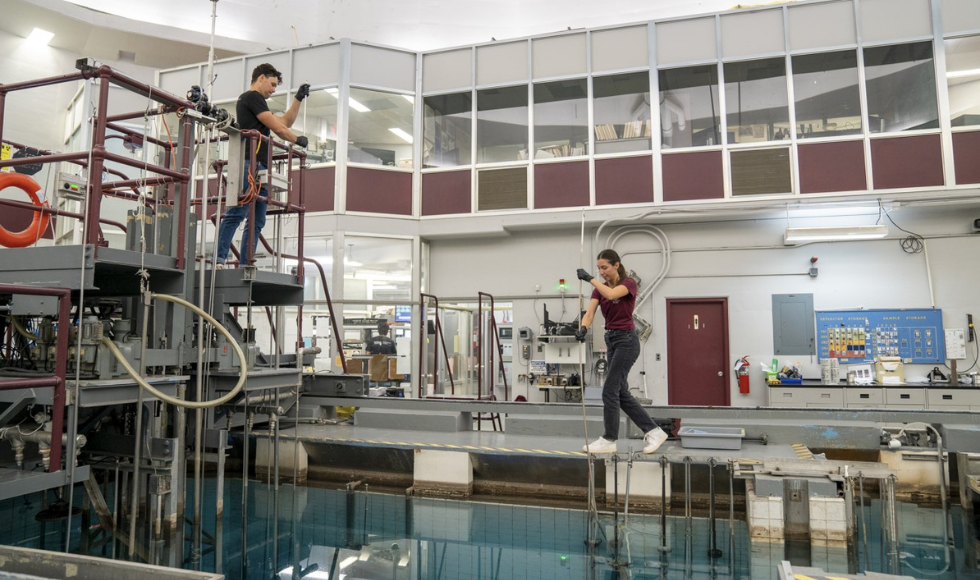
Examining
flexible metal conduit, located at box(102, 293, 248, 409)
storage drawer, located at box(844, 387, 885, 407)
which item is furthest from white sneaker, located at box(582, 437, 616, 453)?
storage drawer, located at box(844, 387, 885, 407)

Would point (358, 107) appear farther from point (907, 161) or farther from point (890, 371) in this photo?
point (890, 371)

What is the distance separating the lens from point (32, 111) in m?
13.7

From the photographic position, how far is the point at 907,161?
31.9ft

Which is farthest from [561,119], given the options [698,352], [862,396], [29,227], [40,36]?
[40,36]

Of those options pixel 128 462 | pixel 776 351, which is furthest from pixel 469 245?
pixel 128 462

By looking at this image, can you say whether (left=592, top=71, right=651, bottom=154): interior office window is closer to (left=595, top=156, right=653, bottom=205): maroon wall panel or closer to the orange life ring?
(left=595, top=156, right=653, bottom=205): maroon wall panel

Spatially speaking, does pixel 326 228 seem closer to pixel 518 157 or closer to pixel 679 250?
pixel 518 157

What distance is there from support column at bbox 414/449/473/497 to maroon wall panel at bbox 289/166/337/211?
20.1ft

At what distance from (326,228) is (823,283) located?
8.78 meters

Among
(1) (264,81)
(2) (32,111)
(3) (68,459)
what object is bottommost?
(3) (68,459)

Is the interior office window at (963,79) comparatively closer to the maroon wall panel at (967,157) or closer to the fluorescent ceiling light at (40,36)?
the maroon wall panel at (967,157)

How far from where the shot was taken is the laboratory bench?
29.2 ft

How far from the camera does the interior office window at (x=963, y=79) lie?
31.9ft

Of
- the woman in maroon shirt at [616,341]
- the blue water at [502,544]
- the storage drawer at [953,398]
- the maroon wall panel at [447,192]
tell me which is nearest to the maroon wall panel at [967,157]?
the storage drawer at [953,398]
